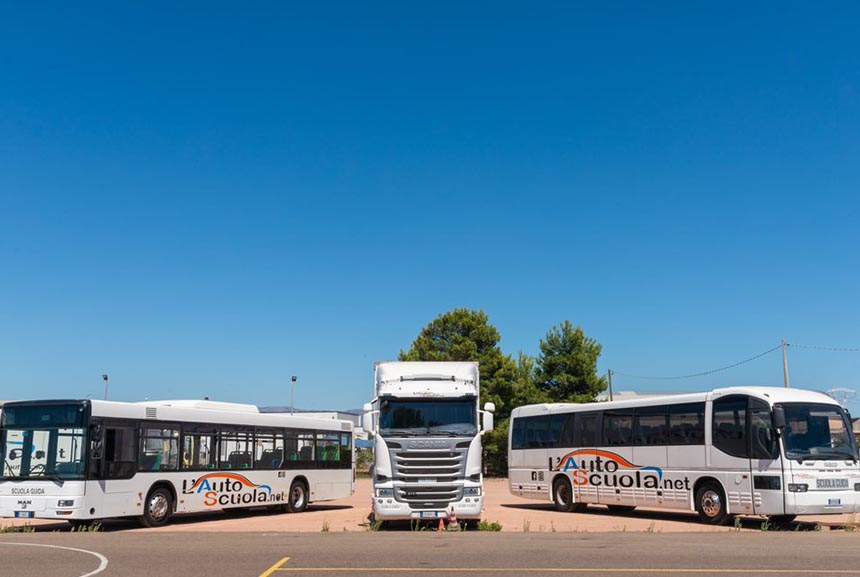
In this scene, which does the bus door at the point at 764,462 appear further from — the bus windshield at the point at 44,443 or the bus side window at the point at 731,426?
the bus windshield at the point at 44,443

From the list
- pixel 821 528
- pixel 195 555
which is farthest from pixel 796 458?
pixel 195 555

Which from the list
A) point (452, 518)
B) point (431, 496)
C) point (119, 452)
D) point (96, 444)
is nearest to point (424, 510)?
point (431, 496)

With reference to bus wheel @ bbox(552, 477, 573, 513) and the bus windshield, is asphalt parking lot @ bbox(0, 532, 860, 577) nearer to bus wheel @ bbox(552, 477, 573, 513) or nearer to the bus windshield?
the bus windshield

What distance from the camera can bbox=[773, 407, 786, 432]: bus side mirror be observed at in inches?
785

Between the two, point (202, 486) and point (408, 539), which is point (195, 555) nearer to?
point (408, 539)

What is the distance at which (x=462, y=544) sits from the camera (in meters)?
16.0

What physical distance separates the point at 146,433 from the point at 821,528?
1610 cm

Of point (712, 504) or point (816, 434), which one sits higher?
point (816, 434)

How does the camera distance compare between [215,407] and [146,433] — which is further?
[215,407]

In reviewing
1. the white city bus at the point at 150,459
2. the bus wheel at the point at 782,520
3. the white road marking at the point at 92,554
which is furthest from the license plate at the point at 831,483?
the white road marking at the point at 92,554

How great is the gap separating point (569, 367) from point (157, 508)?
37.1 metres

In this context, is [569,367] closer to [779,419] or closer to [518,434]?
[518,434]

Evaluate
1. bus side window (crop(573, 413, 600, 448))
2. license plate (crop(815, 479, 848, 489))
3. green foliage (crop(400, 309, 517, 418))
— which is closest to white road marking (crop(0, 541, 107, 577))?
license plate (crop(815, 479, 848, 489))

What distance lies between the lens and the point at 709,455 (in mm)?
21797
